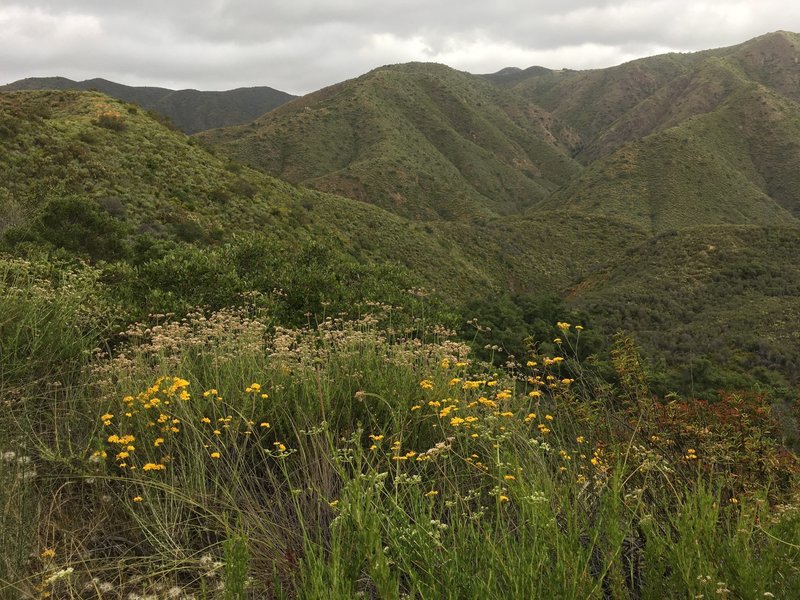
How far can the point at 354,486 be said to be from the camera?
2.11m

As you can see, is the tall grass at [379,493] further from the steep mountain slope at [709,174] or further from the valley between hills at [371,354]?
the steep mountain slope at [709,174]

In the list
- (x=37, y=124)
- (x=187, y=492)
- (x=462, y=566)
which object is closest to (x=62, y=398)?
(x=187, y=492)

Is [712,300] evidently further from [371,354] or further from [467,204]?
[467,204]

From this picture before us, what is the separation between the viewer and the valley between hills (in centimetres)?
232

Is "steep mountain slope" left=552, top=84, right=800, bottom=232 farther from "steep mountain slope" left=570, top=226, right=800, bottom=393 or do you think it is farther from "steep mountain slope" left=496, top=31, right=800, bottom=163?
"steep mountain slope" left=570, top=226, right=800, bottom=393

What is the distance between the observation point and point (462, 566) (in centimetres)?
203

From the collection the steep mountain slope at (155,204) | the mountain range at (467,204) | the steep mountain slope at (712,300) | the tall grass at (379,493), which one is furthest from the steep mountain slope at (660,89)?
the tall grass at (379,493)

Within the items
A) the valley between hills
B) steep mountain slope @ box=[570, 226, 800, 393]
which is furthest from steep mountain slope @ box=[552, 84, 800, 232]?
steep mountain slope @ box=[570, 226, 800, 393]

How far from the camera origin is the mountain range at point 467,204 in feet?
57.8

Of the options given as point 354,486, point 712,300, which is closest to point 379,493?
point 354,486

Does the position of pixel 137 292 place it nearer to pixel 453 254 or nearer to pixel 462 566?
pixel 462 566

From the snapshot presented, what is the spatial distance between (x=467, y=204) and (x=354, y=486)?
71.5 m

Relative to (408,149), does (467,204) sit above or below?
below

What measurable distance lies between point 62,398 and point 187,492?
1790 millimetres
